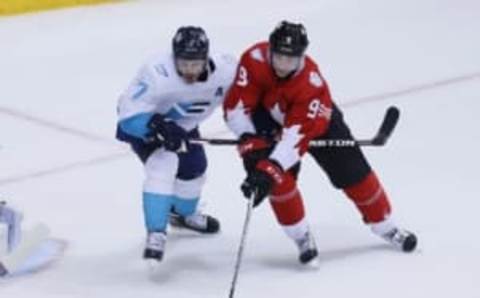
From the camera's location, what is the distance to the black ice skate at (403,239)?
9.20 feet

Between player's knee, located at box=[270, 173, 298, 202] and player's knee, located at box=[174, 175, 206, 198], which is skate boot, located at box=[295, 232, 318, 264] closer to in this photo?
player's knee, located at box=[270, 173, 298, 202]

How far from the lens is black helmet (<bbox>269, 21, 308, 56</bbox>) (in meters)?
2.51

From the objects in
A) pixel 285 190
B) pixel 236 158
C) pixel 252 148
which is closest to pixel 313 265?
pixel 285 190

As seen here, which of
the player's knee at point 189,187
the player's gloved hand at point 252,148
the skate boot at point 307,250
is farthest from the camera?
the player's knee at point 189,187

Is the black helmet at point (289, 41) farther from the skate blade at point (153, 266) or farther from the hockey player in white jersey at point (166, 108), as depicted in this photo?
the skate blade at point (153, 266)

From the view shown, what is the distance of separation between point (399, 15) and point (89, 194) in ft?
10.0

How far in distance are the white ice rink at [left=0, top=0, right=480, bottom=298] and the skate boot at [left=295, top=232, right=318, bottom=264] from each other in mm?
27

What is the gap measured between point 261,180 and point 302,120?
163 millimetres

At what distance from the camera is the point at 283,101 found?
262cm

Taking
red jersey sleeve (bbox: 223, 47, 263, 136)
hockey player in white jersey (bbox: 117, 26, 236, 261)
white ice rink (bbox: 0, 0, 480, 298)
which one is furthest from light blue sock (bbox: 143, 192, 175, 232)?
red jersey sleeve (bbox: 223, 47, 263, 136)

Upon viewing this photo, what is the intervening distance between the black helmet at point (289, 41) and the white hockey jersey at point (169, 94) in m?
0.18

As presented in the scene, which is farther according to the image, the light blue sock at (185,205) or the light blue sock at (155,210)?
the light blue sock at (185,205)

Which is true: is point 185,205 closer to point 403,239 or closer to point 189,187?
point 189,187

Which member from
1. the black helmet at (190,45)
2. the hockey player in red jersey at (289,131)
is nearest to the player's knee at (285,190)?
the hockey player in red jersey at (289,131)
